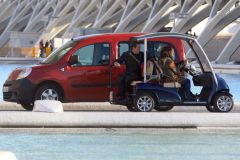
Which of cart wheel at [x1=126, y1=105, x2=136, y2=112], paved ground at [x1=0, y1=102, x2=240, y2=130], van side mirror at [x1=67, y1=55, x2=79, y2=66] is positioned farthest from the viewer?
van side mirror at [x1=67, y1=55, x2=79, y2=66]

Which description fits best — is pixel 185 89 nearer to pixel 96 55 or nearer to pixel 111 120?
pixel 96 55

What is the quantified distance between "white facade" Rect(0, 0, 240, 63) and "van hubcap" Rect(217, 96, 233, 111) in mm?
34766

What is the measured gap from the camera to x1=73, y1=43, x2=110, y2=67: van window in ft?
51.4

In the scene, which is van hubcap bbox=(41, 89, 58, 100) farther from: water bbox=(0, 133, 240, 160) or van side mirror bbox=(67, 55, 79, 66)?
water bbox=(0, 133, 240, 160)

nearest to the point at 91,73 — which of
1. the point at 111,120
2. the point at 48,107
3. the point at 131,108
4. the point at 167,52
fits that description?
the point at 131,108

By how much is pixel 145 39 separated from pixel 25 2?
7382cm

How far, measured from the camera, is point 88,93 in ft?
51.6

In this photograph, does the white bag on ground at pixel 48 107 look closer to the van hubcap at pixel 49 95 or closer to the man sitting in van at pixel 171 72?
the man sitting in van at pixel 171 72

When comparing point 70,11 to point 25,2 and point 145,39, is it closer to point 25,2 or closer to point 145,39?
point 25,2

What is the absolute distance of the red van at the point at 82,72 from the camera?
615 inches

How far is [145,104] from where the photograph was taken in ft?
48.6

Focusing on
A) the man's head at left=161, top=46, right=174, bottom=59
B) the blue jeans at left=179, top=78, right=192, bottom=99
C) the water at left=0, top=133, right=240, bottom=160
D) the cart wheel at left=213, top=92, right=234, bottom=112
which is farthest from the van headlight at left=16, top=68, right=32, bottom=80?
the water at left=0, top=133, right=240, bottom=160

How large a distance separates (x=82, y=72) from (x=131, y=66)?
115 cm

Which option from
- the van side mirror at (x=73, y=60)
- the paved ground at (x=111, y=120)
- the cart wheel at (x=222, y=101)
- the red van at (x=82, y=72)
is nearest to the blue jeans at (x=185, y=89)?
the cart wheel at (x=222, y=101)
